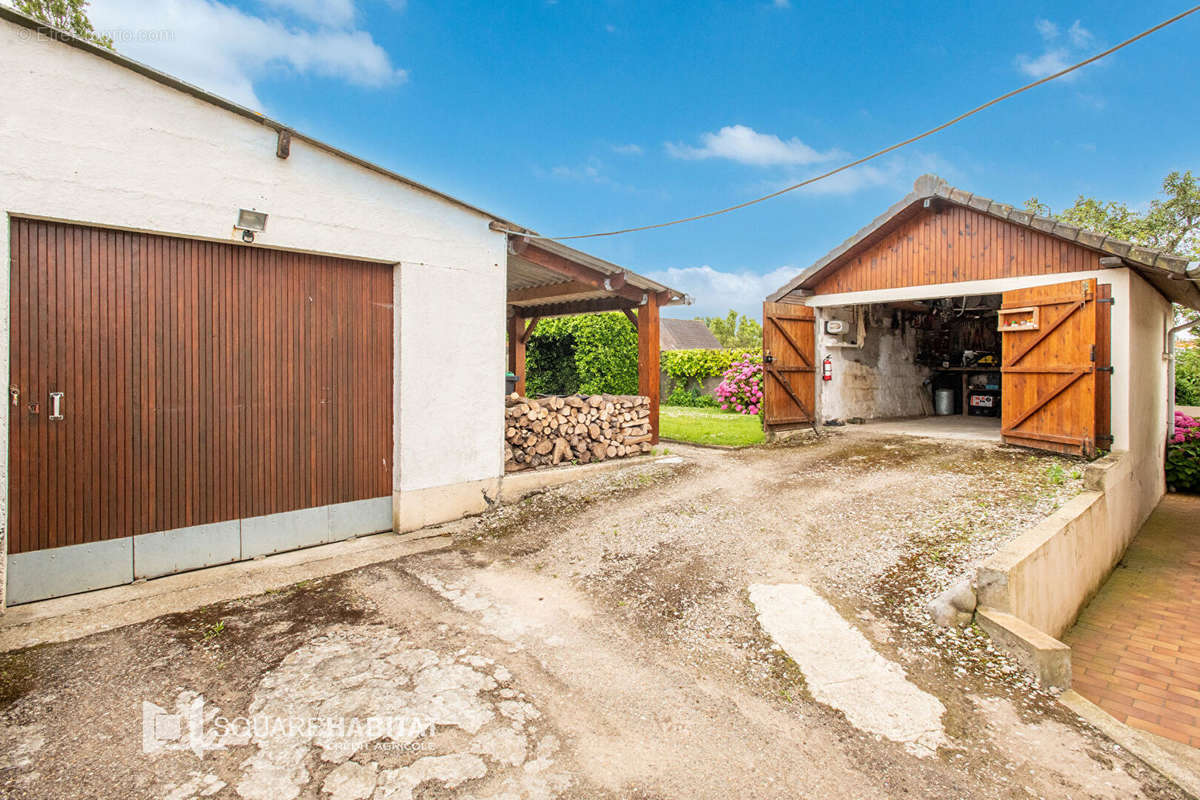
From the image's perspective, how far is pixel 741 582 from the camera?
394 centimetres

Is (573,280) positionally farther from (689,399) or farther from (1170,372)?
(1170,372)

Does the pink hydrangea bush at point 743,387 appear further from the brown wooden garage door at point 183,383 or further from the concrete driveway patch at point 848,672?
the brown wooden garage door at point 183,383

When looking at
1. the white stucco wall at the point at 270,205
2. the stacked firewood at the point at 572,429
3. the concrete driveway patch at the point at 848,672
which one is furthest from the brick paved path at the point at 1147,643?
the white stucco wall at the point at 270,205

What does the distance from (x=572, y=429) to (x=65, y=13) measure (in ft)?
47.8

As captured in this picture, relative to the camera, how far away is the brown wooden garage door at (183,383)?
11.3 feet

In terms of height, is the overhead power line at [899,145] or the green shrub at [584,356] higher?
the overhead power line at [899,145]

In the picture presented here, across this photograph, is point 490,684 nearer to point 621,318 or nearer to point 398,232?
point 398,232

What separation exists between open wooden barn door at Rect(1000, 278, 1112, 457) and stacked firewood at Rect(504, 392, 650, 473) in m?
5.05

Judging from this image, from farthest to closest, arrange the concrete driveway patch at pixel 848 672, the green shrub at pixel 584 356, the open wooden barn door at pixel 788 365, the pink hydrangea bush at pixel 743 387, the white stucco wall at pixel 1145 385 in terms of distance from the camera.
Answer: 1. the pink hydrangea bush at pixel 743 387
2. the green shrub at pixel 584 356
3. the open wooden barn door at pixel 788 365
4. the white stucco wall at pixel 1145 385
5. the concrete driveway patch at pixel 848 672

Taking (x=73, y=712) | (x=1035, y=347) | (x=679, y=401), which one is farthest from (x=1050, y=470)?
(x=679, y=401)

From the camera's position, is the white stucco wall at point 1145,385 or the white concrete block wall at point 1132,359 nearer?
the white concrete block wall at point 1132,359

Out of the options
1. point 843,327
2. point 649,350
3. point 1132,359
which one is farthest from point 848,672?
point 843,327

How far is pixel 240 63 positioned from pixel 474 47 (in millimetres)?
4664

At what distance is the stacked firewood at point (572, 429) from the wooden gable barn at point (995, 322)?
9.03 feet
